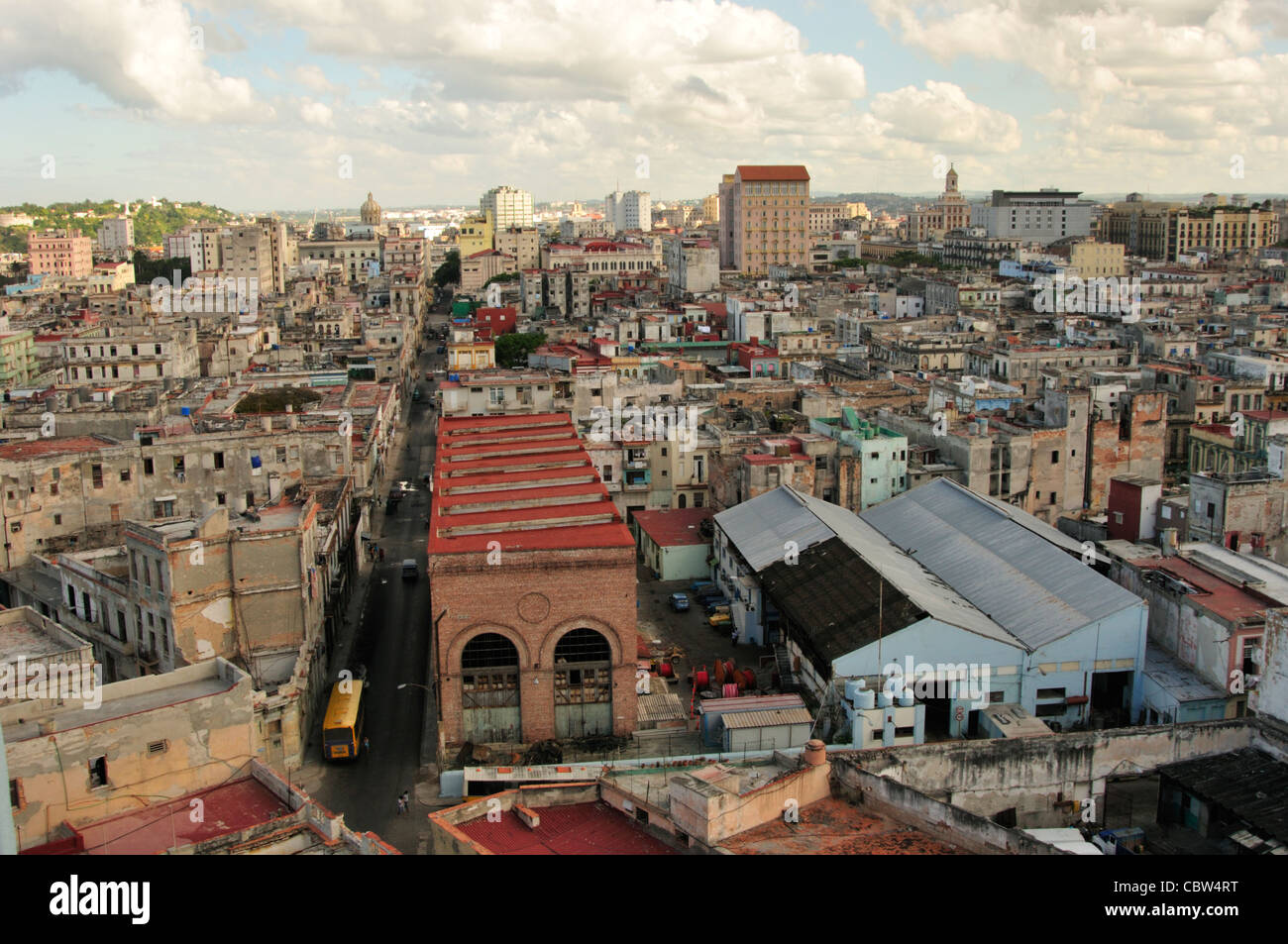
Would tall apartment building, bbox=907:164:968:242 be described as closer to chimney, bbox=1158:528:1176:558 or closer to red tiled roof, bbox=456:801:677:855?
chimney, bbox=1158:528:1176:558

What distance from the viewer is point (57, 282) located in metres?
130

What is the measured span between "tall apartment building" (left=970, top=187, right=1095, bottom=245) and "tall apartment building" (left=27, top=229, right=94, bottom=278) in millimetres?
120940

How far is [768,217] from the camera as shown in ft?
458

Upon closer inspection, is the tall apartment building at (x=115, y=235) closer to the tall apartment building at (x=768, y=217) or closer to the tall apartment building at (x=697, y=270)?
the tall apartment building at (x=768, y=217)

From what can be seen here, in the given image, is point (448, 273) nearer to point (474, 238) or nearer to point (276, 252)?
point (474, 238)

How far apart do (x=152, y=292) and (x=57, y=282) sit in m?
30.3

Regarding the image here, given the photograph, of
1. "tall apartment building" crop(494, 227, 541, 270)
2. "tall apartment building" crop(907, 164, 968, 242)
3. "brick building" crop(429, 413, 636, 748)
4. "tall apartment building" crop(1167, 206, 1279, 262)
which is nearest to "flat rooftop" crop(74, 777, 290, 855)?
"brick building" crop(429, 413, 636, 748)

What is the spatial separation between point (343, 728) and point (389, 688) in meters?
4.94

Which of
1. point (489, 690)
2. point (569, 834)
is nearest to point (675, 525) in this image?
point (489, 690)

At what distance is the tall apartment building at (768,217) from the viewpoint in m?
138

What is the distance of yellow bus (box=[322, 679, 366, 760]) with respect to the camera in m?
28.9

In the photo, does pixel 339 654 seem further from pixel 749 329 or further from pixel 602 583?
pixel 749 329
